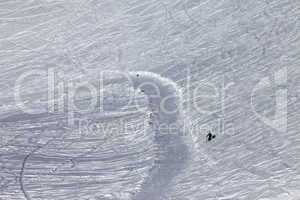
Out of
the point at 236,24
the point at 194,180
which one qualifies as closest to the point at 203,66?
the point at 236,24

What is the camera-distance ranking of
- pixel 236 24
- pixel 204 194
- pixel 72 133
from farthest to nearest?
pixel 236 24, pixel 72 133, pixel 204 194

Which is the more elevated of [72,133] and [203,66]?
[203,66]

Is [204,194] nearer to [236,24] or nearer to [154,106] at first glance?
[154,106]

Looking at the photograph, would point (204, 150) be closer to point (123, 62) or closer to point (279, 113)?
point (279, 113)

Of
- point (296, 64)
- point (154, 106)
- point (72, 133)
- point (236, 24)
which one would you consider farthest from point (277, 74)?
point (72, 133)

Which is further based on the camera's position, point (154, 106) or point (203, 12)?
point (203, 12)

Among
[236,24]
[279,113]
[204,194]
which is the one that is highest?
[236,24]

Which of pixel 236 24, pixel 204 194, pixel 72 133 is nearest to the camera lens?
pixel 204 194
